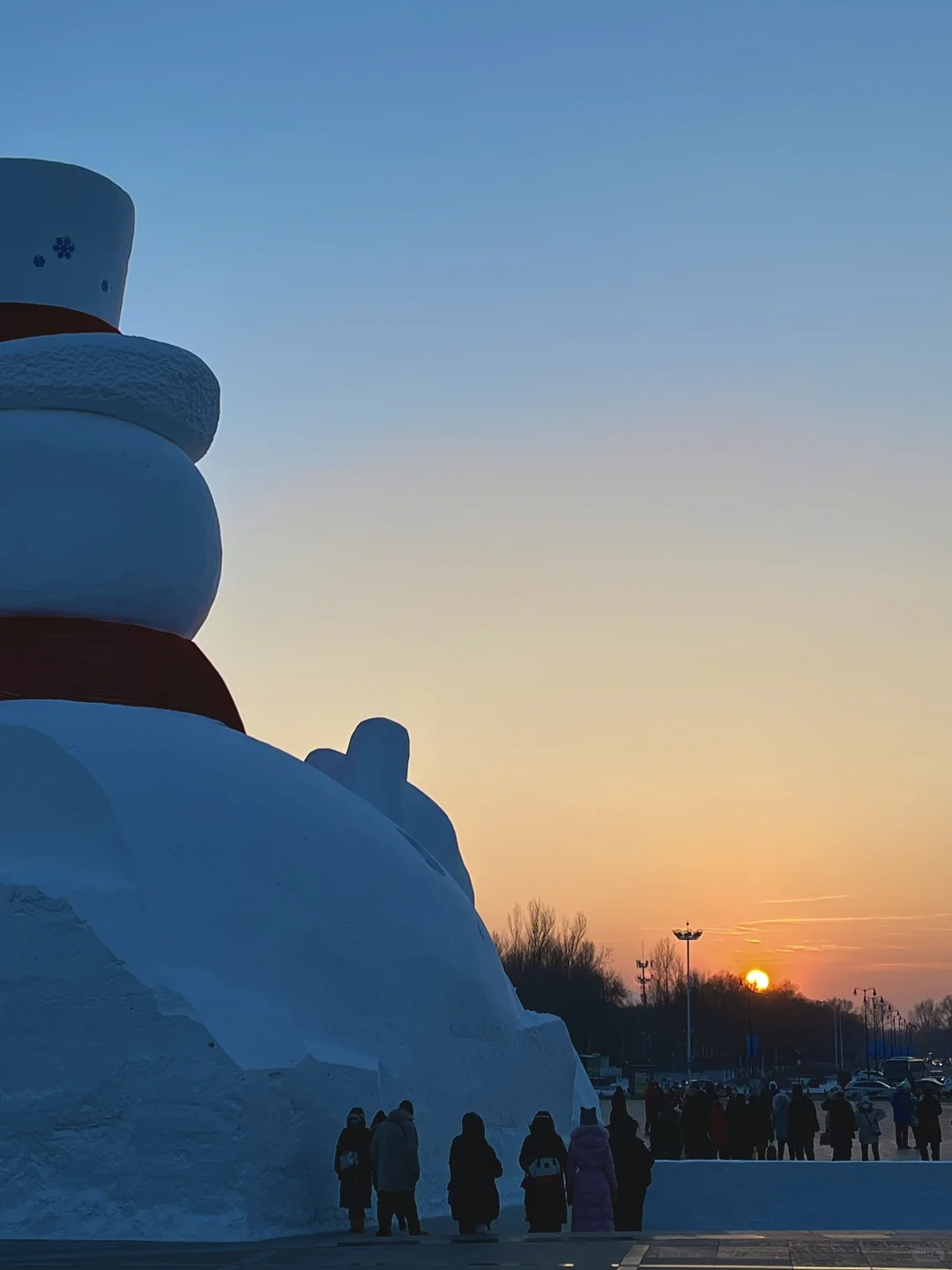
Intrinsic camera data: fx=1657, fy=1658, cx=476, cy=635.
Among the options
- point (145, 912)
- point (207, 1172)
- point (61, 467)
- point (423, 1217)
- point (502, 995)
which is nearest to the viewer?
point (207, 1172)

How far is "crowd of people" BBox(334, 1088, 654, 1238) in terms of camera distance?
12.5m

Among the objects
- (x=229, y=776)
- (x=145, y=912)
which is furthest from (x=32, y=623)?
(x=145, y=912)

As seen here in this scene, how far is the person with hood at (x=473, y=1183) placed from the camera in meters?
12.8

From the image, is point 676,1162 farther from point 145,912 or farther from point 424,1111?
point 145,912

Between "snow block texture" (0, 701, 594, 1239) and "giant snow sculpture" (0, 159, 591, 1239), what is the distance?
0.02 metres

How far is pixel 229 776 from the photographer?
16141 mm

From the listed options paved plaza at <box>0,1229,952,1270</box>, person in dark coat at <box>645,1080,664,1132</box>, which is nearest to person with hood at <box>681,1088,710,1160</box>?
person in dark coat at <box>645,1080,664,1132</box>

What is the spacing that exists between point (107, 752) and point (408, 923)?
3510mm

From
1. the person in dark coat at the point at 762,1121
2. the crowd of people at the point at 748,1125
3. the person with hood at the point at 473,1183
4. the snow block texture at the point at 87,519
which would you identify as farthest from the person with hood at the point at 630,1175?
Result: the snow block texture at the point at 87,519

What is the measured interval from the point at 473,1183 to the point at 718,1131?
704cm

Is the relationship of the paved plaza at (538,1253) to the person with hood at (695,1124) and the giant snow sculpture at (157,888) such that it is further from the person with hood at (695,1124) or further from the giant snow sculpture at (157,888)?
the person with hood at (695,1124)

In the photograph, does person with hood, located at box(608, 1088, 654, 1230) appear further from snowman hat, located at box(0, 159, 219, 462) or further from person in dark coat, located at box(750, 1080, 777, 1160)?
snowman hat, located at box(0, 159, 219, 462)

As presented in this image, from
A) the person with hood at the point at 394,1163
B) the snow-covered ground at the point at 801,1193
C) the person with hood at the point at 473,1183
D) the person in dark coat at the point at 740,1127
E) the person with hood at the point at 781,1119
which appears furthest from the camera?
the person with hood at the point at 781,1119

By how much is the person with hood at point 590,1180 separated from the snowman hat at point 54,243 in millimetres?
10614
